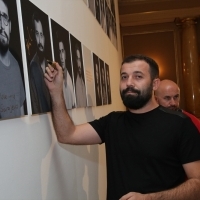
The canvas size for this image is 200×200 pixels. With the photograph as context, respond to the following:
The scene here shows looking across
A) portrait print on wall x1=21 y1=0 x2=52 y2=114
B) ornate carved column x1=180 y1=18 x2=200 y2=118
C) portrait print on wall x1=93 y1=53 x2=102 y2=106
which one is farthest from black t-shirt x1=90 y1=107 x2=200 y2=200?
ornate carved column x1=180 y1=18 x2=200 y2=118

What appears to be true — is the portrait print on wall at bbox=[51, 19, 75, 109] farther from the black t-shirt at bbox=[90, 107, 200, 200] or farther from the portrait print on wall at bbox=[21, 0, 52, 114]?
the black t-shirt at bbox=[90, 107, 200, 200]

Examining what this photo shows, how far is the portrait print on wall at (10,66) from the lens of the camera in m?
1.24

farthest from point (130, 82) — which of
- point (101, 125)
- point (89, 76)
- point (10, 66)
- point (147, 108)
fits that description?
point (10, 66)

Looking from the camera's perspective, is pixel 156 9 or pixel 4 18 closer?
pixel 4 18

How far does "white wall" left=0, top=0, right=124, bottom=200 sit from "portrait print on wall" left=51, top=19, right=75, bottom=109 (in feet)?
0.25

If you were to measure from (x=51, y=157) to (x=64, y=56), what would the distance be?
632 millimetres

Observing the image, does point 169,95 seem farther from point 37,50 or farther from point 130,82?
point 37,50

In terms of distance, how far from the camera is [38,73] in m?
1.65

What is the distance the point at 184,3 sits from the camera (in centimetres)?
1066

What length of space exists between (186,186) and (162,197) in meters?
0.16

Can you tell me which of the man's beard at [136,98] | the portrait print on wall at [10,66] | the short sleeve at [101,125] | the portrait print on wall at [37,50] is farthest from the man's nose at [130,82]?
the portrait print on wall at [10,66]

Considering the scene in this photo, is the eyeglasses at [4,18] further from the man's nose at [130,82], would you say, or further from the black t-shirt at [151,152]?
the black t-shirt at [151,152]

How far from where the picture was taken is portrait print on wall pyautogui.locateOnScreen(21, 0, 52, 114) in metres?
1.52

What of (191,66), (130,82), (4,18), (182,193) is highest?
(191,66)
